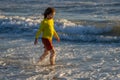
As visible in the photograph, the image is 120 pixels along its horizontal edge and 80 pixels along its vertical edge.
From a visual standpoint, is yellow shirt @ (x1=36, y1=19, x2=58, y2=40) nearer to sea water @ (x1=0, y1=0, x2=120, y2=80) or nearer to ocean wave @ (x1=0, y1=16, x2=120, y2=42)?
sea water @ (x1=0, y1=0, x2=120, y2=80)

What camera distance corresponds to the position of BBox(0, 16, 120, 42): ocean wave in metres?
15.7

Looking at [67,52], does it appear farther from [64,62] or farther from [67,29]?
[67,29]

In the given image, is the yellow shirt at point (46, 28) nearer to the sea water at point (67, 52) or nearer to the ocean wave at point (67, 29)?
the sea water at point (67, 52)

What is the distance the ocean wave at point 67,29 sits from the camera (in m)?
15.7

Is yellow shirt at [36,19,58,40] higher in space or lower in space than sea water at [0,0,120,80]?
higher

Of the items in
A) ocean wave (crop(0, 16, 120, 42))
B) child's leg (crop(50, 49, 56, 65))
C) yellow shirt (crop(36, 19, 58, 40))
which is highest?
yellow shirt (crop(36, 19, 58, 40))

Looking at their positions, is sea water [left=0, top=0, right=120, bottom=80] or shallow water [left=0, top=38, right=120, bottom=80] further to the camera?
sea water [left=0, top=0, right=120, bottom=80]

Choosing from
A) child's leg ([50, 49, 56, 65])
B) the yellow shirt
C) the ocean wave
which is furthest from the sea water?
the yellow shirt

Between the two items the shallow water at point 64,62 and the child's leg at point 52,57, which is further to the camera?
the child's leg at point 52,57

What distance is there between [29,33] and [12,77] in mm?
8491

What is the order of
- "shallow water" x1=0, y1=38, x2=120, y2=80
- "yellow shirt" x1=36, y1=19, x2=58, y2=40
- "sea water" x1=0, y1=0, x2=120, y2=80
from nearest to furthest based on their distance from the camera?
1. "shallow water" x1=0, y1=38, x2=120, y2=80
2. "sea water" x1=0, y1=0, x2=120, y2=80
3. "yellow shirt" x1=36, y1=19, x2=58, y2=40

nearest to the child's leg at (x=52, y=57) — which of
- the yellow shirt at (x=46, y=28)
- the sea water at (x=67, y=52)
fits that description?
the sea water at (x=67, y=52)

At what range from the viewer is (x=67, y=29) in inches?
725

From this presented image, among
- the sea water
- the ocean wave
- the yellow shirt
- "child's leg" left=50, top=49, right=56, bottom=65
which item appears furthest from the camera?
the ocean wave
